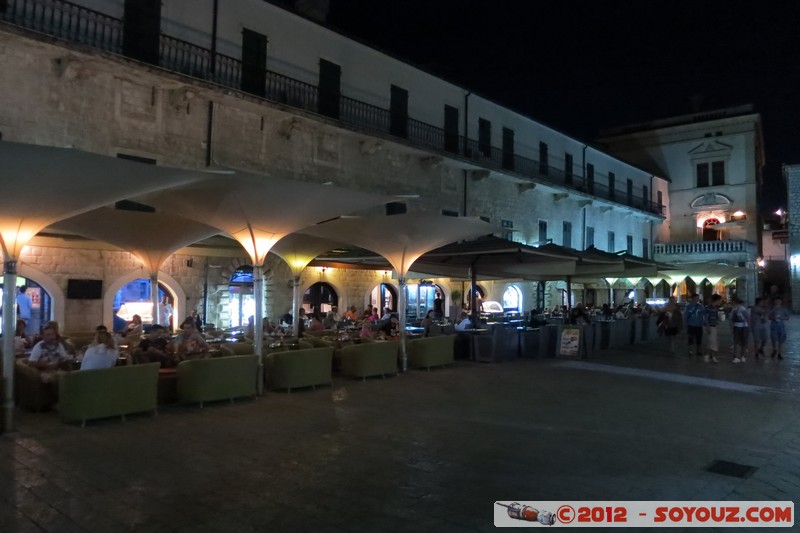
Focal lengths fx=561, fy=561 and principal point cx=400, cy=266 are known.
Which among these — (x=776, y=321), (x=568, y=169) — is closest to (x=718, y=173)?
(x=568, y=169)

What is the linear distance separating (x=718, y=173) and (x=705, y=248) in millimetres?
6840

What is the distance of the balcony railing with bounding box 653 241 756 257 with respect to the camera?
119 feet

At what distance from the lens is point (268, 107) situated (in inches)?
614

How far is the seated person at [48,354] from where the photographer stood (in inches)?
313

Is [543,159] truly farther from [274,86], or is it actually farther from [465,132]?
[274,86]

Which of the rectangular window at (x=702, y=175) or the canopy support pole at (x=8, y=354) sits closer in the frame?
the canopy support pole at (x=8, y=354)

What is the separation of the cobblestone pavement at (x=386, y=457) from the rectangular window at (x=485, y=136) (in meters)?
16.5

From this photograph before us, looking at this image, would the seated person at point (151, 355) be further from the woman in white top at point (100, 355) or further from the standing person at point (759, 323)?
the standing person at point (759, 323)

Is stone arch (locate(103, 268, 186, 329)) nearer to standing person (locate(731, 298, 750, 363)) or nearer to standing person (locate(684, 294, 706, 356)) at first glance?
standing person (locate(684, 294, 706, 356))

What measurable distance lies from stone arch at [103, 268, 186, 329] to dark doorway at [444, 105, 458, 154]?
11670mm

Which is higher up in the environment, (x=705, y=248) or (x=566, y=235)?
(x=705, y=248)

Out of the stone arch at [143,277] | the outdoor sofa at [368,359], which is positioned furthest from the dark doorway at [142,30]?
the outdoor sofa at [368,359]

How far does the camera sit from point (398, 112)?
20484 millimetres

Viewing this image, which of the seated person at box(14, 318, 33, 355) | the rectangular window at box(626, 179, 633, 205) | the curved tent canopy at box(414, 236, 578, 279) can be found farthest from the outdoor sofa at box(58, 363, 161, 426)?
the rectangular window at box(626, 179, 633, 205)
